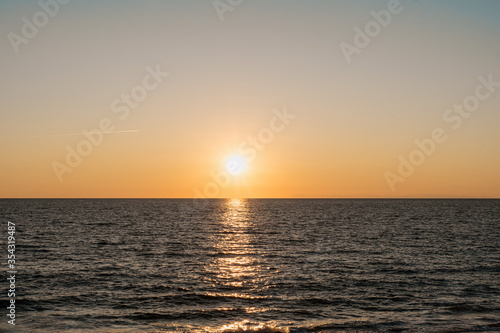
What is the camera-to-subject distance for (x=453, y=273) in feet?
125

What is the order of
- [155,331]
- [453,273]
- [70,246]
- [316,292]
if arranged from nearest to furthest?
1. [155,331]
2. [316,292]
3. [453,273]
4. [70,246]

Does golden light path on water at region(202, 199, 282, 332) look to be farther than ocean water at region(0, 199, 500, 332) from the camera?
No

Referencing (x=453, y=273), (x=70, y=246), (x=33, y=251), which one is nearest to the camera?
(x=453, y=273)

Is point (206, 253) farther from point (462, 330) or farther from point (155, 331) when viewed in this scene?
point (462, 330)

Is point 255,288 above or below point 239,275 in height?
below

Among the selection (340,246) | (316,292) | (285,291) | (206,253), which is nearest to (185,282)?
(285,291)

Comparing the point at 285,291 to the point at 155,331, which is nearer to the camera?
the point at 155,331

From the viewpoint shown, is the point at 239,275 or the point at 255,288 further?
the point at 239,275

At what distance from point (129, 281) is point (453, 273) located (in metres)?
28.1

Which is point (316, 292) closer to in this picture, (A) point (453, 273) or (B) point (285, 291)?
(B) point (285, 291)

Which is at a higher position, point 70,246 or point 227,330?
point 70,246

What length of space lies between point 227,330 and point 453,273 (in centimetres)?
2491

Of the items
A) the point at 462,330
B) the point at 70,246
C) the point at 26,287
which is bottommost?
the point at 462,330

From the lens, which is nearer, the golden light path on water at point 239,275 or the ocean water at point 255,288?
the golden light path on water at point 239,275
